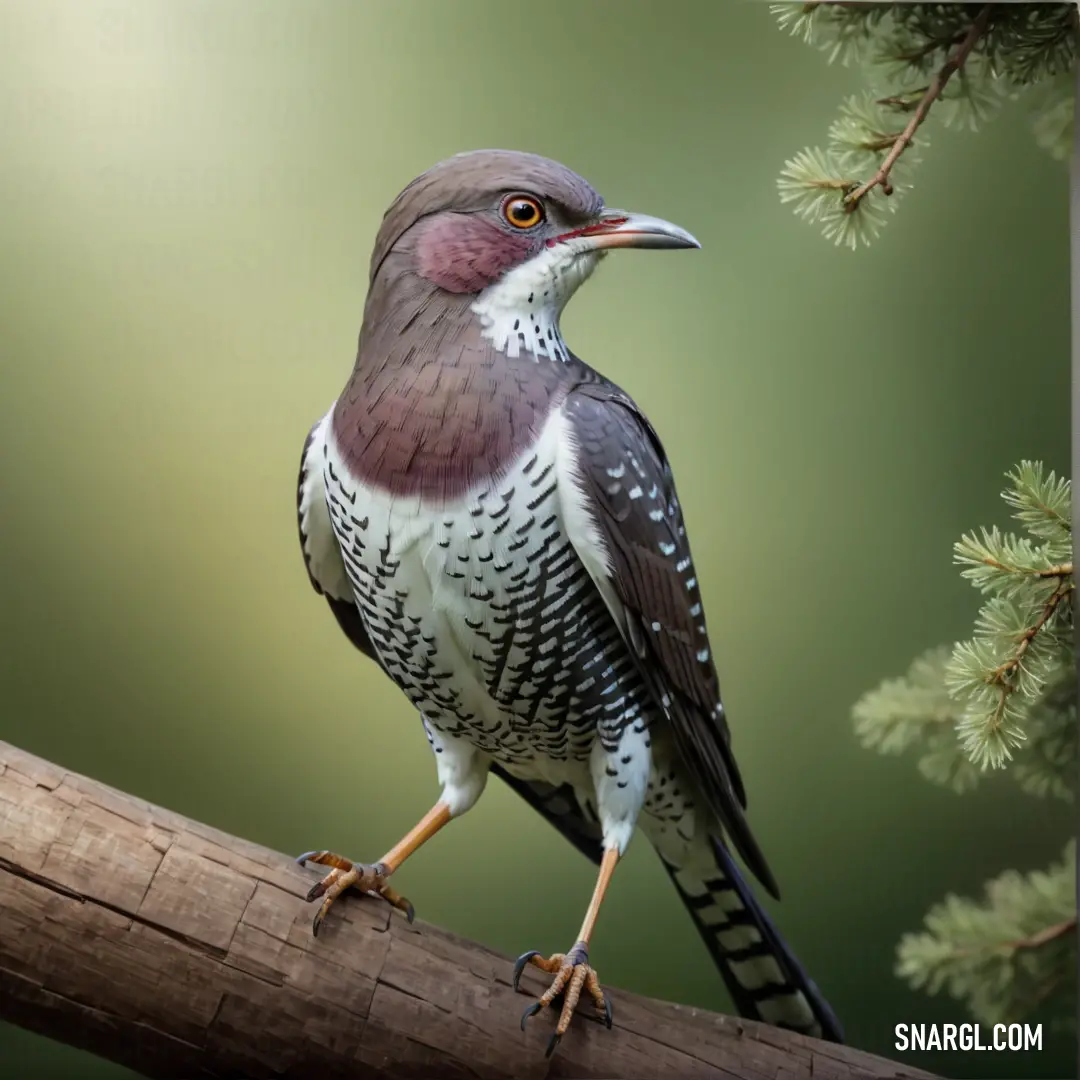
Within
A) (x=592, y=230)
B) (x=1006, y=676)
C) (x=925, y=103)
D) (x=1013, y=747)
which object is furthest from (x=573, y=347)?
(x=1013, y=747)

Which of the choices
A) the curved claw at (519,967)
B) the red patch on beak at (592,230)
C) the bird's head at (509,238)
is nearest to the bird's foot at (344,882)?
the curved claw at (519,967)

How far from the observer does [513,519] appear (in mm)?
1448

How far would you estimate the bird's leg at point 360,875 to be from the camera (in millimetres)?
1504

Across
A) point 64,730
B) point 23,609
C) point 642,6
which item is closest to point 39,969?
point 64,730

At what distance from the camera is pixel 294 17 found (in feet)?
5.53

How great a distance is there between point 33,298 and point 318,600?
23.6 inches

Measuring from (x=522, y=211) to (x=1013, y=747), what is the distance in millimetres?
1071

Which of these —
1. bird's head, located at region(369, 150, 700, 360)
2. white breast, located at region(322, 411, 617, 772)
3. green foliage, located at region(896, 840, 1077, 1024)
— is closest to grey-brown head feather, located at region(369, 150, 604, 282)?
bird's head, located at region(369, 150, 700, 360)

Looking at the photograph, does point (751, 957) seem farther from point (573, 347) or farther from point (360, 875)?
point (573, 347)

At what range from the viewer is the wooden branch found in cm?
140

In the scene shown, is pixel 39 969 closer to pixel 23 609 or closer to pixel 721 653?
pixel 23 609

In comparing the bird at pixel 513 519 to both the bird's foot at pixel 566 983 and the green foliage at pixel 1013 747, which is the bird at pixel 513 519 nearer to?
the bird's foot at pixel 566 983

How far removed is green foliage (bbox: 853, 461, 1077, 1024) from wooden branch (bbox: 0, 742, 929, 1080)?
0.52m

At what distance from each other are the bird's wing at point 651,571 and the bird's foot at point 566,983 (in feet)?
1.00
